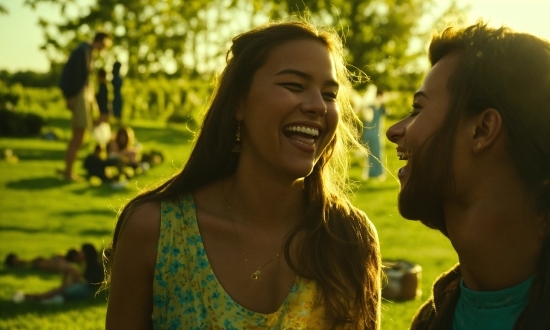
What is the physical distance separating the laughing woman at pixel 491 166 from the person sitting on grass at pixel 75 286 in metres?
5.09

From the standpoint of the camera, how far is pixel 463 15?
3.02 metres

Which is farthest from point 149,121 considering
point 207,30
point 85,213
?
point 85,213

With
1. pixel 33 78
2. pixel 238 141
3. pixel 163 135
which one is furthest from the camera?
pixel 33 78

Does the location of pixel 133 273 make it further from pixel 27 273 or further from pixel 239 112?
pixel 27 273

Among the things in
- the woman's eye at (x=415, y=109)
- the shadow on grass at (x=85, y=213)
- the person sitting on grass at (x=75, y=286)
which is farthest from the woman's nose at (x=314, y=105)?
the shadow on grass at (x=85, y=213)

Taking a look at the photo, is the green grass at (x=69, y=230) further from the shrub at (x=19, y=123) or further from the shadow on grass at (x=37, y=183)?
the shrub at (x=19, y=123)

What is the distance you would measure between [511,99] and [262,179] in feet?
4.73

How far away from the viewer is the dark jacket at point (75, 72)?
14.5m

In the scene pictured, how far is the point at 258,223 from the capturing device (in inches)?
152

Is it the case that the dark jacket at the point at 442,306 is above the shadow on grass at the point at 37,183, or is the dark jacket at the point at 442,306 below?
above

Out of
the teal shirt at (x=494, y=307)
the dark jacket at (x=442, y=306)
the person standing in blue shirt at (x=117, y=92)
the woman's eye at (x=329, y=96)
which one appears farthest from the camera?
the person standing in blue shirt at (x=117, y=92)

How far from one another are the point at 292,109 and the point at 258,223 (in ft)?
1.96

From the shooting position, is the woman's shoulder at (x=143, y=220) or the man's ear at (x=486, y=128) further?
the woman's shoulder at (x=143, y=220)

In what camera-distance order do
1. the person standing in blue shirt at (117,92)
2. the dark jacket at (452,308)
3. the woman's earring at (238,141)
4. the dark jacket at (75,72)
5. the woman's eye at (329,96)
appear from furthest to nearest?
the person standing in blue shirt at (117,92)
the dark jacket at (75,72)
the woman's earring at (238,141)
the woman's eye at (329,96)
the dark jacket at (452,308)
